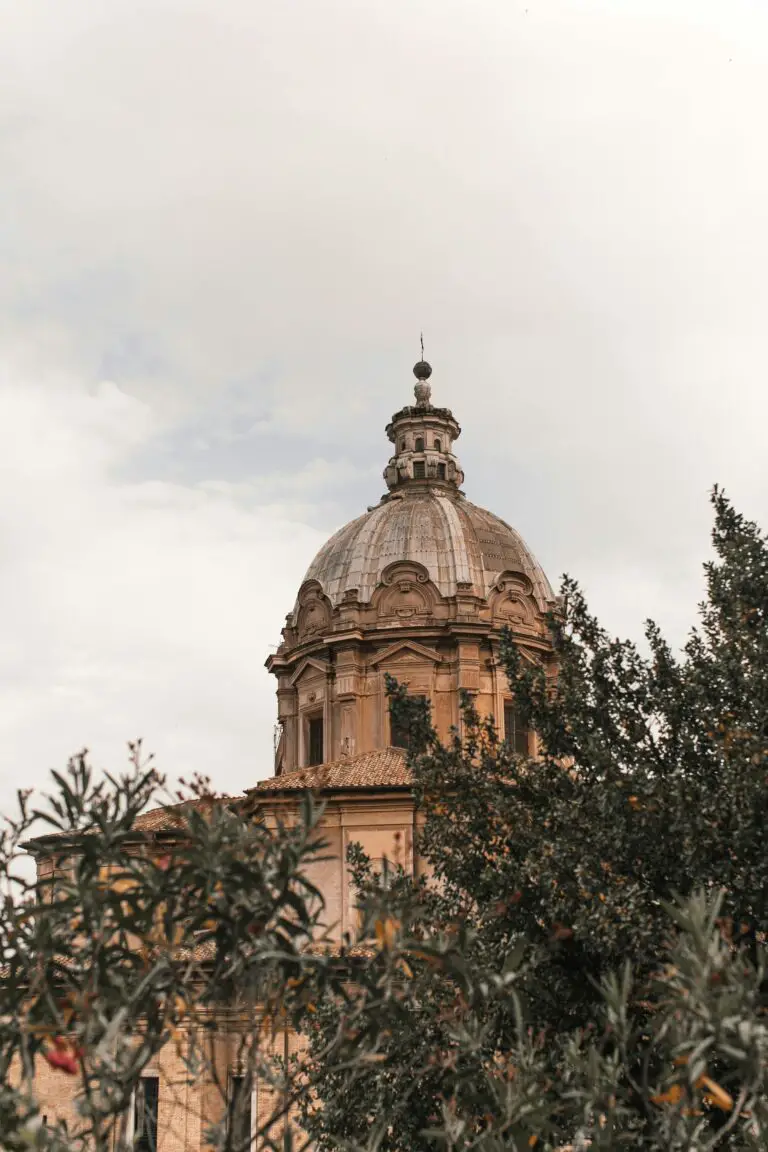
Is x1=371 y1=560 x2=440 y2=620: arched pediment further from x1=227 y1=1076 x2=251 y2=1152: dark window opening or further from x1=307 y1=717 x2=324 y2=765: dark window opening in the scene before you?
x1=227 y1=1076 x2=251 y2=1152: dark window opening

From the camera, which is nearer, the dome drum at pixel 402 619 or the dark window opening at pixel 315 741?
the dome drum at pixel 402 619

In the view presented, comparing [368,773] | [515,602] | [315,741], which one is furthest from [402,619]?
[368,773]

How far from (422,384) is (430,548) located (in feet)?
36.5

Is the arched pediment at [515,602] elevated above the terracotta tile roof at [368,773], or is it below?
above

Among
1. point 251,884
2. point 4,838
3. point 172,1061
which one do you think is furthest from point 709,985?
point 172,1061

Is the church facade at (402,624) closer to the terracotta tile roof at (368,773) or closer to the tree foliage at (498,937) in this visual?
the terracotta tile roof at (368,773)

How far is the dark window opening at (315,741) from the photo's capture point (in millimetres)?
48000

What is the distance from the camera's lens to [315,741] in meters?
48.4

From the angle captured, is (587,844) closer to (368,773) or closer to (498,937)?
(498,937)

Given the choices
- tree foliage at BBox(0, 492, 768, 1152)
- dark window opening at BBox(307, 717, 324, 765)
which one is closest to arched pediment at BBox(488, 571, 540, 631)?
dark window opening at BBox(307, 717, 324, 765)

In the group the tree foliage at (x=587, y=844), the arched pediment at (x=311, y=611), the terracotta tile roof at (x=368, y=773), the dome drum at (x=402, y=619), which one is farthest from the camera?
the arched pediment at (x=311, y=611)

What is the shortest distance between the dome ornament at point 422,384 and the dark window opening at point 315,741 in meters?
15.1

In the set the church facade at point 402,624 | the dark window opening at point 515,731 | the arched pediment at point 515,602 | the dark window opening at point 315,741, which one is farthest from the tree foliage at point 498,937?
the arched pediment at point 515,602

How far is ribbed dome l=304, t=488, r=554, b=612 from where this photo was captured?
4959 cm
